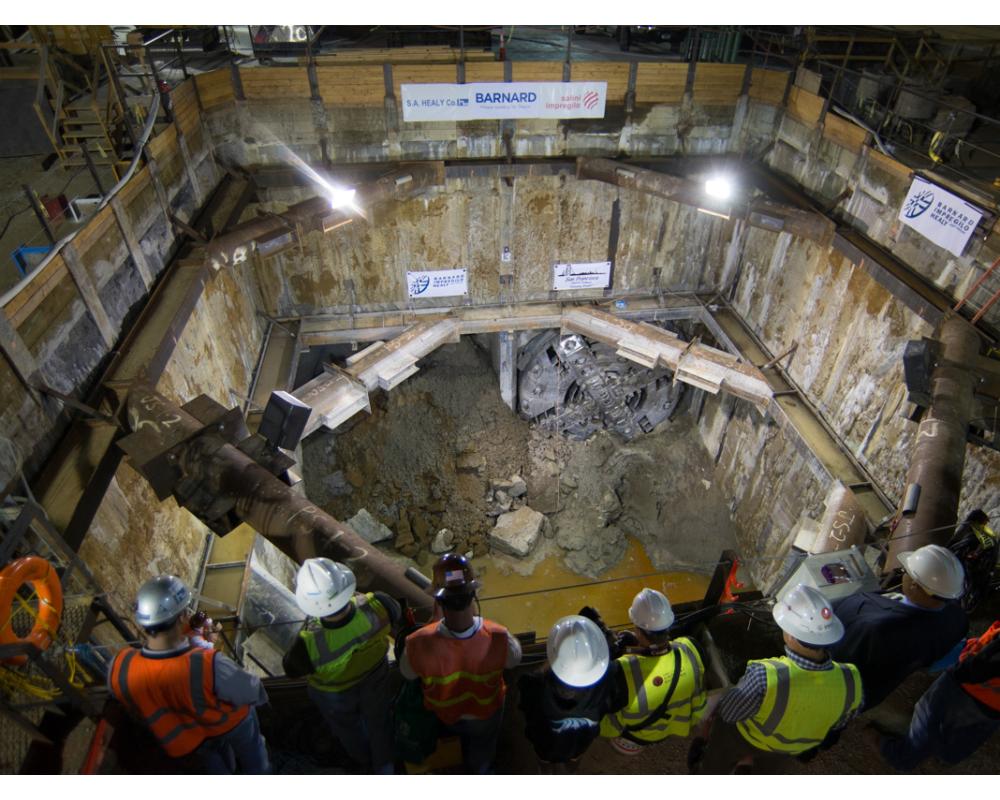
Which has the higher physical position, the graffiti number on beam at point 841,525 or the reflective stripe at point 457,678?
the reflective stripe at point 457,678

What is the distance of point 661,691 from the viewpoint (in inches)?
136

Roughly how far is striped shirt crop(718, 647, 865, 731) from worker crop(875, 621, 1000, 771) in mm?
737

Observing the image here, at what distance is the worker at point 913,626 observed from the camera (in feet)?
12.4

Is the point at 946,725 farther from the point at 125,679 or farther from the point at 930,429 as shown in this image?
the point at 125,679

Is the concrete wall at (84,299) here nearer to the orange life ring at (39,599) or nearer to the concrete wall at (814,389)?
the orange life ring at (39,599)

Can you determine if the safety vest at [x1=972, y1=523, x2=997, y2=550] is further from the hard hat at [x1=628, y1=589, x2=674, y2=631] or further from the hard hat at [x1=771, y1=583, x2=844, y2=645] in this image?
the hard hat at [x1=628, y1=589, x2=674, y2=631]

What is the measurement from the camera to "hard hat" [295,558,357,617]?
12.1 ft

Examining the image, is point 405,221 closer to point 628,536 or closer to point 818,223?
point 818,223

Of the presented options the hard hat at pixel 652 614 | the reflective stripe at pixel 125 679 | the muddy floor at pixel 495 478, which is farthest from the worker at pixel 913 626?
the muddy floor at pixel 495 478

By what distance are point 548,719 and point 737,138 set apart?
36.8 feet

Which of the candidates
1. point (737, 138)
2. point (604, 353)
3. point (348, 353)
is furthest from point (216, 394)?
point (737, 138)

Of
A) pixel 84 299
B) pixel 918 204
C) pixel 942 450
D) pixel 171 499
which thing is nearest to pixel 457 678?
pixel 171 499

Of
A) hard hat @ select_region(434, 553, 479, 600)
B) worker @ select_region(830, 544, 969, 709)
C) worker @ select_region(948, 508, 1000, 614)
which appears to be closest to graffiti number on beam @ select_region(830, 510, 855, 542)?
worker @ select_region(948, 508, 1000, 614)

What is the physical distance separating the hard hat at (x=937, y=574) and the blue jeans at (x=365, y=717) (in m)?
3.48
